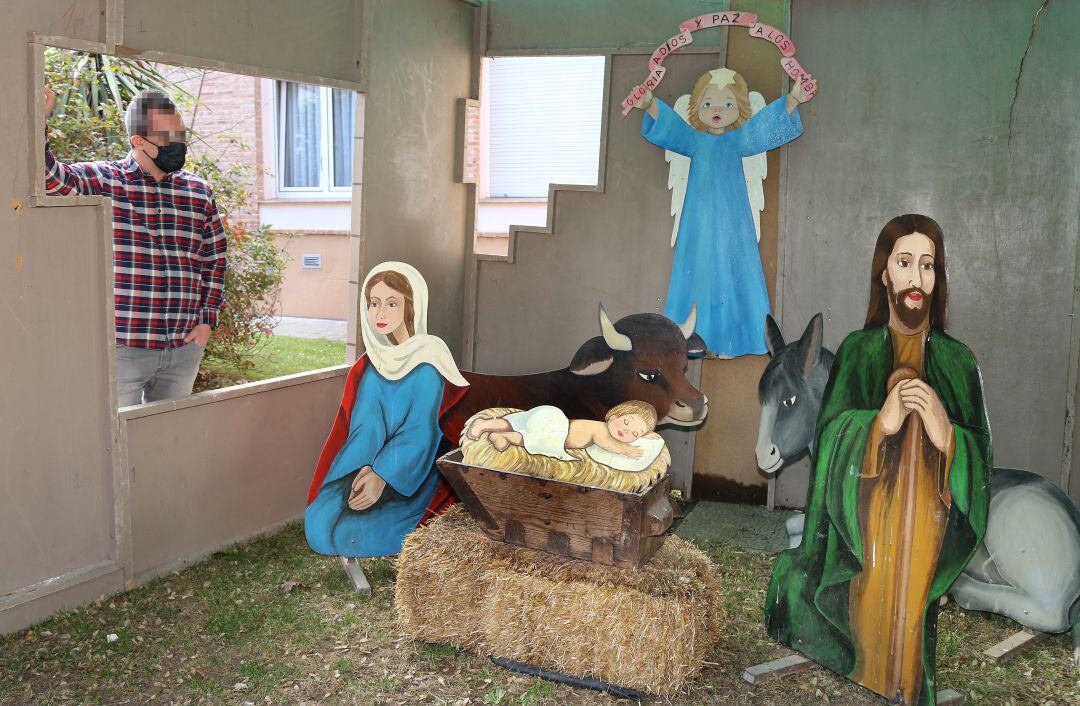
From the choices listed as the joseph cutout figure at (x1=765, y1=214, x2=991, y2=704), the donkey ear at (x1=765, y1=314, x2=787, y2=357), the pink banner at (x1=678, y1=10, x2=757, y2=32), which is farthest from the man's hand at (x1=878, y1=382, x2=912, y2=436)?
the pink banner at (x1=678, y1=10, x2=757, y2=32)

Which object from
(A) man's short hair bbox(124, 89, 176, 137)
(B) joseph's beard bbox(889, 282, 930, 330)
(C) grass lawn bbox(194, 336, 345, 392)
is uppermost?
(A) man's short hair bbox(124, 89, 176, 137)

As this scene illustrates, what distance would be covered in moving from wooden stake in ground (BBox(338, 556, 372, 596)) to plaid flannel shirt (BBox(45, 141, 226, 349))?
1433mm

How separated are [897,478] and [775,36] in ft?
9.22

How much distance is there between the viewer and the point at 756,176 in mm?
5414

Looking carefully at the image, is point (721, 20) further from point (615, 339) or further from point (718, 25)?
point (615, 339)

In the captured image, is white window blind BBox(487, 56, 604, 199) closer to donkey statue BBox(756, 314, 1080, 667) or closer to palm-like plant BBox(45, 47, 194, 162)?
palm-like plant BBox(45, 47, 194, 162)

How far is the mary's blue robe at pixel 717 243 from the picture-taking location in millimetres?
5445

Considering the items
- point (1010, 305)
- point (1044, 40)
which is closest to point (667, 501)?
point (1010, 305)

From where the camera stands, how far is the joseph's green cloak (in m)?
3.43

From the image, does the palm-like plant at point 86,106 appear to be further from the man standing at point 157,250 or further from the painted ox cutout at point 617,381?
the painted ox cutout at point 617,381

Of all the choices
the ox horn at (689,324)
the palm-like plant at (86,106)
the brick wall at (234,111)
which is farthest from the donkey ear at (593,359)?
the brick wall at (234,111)

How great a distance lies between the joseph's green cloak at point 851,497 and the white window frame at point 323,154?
8169 millimetres

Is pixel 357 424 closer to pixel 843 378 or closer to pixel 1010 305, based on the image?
pixel 843 378

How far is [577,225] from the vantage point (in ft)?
19.4
